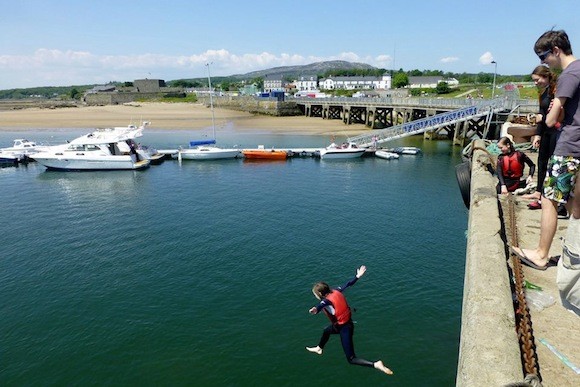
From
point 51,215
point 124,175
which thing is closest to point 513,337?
point 51,215

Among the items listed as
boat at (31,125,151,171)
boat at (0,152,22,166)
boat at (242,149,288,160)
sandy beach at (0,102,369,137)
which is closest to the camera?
boat at (31,125,151,171)

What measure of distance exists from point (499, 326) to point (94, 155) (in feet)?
135

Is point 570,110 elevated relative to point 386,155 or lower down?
elevated

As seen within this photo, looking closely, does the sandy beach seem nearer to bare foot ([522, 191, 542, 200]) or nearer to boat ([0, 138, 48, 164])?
boat ([0, 138, 48, 164])

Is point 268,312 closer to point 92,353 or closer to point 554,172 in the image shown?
point 92,353

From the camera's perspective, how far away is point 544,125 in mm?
6422

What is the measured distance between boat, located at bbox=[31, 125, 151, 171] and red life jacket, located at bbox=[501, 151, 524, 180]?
3602 cm

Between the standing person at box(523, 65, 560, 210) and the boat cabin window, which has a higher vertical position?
the standing person at box(523, 65, 560, 210)

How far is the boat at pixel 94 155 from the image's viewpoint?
124 feet

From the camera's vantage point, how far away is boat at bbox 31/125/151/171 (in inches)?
1491

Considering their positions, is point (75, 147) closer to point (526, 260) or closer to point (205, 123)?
point (205, 123)

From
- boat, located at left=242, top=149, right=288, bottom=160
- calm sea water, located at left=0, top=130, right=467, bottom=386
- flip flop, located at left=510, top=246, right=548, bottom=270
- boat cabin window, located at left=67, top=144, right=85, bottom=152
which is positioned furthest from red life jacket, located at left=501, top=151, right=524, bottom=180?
boat cabin window, located at left=67, top=144, right=85, bottom=152

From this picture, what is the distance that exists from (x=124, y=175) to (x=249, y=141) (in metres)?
22.7

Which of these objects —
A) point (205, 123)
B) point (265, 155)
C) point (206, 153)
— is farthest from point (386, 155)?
point (205, 123)
